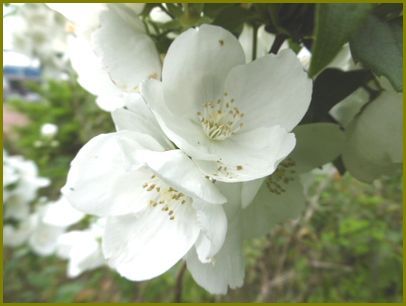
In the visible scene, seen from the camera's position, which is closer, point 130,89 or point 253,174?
point 253,174

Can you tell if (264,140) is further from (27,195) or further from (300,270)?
(300,270)

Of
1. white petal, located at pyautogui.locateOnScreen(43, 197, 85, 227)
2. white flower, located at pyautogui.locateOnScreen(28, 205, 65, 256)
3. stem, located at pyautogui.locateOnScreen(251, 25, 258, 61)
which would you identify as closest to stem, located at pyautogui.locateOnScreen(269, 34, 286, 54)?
stem, located at pyautogui.locateOnScreen(251, 25, 258, 61)

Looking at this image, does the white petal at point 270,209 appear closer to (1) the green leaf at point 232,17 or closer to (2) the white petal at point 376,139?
(2) the white petal at point 376,139

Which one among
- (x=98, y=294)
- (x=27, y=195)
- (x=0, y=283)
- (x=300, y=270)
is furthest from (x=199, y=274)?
(x=98, y=294)

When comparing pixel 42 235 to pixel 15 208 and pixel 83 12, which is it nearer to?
pixel 15 208

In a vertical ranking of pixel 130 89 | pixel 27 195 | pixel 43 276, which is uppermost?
pixel 130 89

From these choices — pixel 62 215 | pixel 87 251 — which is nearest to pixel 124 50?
pixel 62 215

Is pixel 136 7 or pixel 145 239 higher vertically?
pixel 136 7

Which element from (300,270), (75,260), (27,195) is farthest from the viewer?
(300,270)
